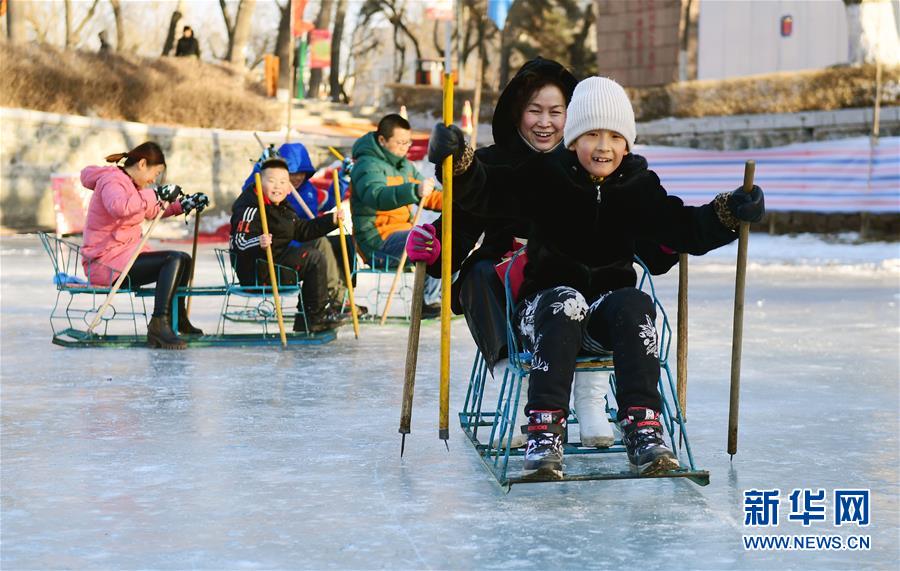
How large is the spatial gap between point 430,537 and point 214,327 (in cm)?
564

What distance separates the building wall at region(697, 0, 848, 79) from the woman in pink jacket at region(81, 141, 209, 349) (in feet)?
61.9

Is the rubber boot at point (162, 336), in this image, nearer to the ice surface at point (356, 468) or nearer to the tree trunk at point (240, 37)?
the ice surface at point (356, 468)

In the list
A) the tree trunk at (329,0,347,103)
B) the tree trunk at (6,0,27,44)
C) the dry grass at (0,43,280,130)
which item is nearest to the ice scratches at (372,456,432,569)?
the dry grass at (0,43,280,130)

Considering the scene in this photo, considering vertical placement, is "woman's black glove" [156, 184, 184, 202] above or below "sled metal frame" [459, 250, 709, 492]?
above

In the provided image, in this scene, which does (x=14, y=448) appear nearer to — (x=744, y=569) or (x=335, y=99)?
(x=744, y=569)

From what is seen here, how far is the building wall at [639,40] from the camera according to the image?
2842cm

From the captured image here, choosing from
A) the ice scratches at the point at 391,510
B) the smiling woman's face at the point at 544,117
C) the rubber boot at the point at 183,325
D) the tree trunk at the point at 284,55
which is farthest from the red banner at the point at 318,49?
the ice scratches at the point at 391,510

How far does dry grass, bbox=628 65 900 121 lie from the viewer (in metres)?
21.5

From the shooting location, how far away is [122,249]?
7.65 metres

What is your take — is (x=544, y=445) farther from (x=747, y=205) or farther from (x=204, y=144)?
(x=204, y=144)

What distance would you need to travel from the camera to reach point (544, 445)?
13.0ft

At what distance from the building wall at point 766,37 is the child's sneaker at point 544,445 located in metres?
21.6

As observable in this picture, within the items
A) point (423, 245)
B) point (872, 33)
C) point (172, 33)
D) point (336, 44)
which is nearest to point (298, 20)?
point (172, 33)

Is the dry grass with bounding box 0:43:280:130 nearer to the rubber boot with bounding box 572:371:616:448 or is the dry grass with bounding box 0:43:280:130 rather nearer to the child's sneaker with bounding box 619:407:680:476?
the rubber boot with bounding box 572:371:616:448
